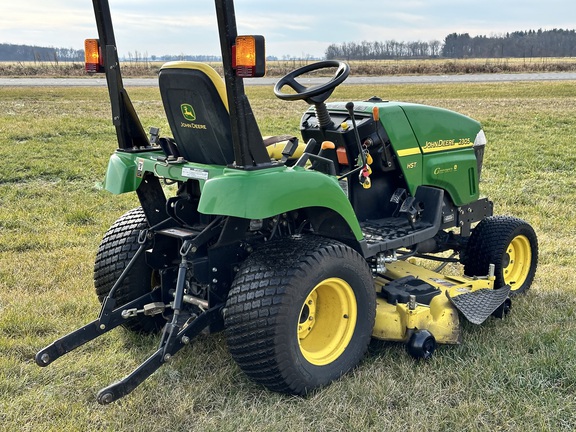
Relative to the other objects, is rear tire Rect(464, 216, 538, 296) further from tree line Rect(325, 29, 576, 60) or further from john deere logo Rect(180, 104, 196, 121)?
tree line Rect(325, 29, 576, 60)

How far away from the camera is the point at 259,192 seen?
259cm

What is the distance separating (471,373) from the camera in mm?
3102

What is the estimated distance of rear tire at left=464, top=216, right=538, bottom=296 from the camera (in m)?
4.17

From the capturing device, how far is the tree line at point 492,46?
80375 mm

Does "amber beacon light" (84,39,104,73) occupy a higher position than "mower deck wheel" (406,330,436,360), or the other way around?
"amber beacon light" (84,39,104,73)

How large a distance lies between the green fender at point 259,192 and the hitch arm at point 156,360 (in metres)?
0.59

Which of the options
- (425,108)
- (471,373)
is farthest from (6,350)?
(425,108)

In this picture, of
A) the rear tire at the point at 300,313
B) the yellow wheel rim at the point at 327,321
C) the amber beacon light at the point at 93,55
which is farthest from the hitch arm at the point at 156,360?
the amber beacon light at the point at 93,55

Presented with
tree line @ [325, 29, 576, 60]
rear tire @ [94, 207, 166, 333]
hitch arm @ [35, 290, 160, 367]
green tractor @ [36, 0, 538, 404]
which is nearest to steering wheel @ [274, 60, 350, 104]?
green tractor @ [36, 0, 538, 404]

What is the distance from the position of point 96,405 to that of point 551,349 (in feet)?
7.75

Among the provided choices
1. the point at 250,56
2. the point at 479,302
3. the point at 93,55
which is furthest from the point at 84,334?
the point at 479,302

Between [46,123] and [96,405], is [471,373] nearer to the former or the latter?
[96,405]

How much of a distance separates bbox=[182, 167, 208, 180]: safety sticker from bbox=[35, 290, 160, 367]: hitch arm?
75cm

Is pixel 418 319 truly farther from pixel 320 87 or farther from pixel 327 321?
pixel 320 87
